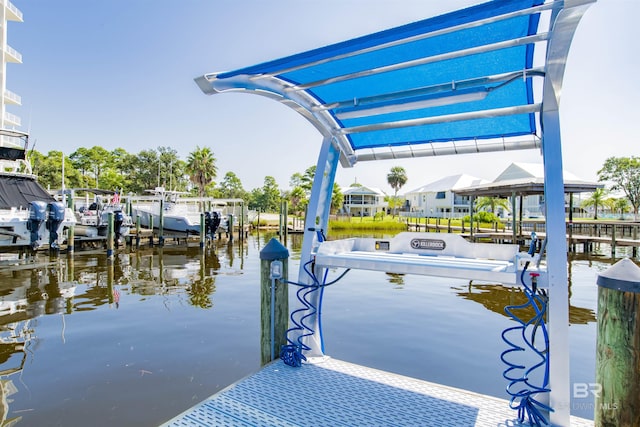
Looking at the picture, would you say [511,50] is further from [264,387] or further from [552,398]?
[264,387]

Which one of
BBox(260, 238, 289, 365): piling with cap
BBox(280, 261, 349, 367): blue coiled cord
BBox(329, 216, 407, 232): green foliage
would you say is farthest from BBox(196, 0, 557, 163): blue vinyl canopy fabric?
BBox(329, 216, 407, 232): green foliage

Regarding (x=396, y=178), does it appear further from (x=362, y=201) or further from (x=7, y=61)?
(x=7, y=61)

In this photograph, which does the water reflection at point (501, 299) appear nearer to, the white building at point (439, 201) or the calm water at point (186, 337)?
the calm water at point (186, 337)

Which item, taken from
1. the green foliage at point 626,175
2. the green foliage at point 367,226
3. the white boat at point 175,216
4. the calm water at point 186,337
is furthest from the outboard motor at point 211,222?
the green foliage at point 626,175

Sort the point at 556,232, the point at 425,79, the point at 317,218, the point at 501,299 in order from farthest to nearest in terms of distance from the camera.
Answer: the point at 501,299 < the point at 317,218 < the point at 425,79 < the point at 556,232

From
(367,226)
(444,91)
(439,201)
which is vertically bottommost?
(367,226)

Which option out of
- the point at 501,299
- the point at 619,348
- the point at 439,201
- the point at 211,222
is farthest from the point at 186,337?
the point at 439,201

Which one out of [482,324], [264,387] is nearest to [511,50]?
[264,387]

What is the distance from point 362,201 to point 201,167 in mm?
28428

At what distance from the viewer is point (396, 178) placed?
7100cm

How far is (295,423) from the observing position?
9.64 ft

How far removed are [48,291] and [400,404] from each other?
35.3 ft

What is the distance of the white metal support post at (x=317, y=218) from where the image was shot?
416 cm

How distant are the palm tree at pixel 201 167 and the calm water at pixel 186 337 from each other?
40301 mm
